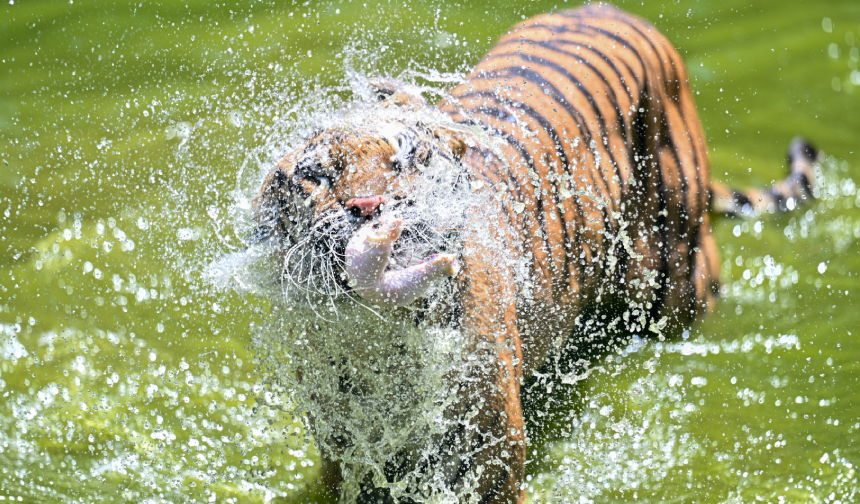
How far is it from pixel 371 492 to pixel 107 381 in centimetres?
132

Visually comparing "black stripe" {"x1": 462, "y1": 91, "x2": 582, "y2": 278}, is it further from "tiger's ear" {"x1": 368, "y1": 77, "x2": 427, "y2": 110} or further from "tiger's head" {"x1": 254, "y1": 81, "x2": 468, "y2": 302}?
"tiger's head" {"x1": 254, "y1": 81, "x2": 468, "y2": 302}

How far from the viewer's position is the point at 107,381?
3.07 metres

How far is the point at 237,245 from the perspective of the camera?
2.86m

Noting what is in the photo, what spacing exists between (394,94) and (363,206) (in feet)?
1.82

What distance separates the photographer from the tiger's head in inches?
67.7

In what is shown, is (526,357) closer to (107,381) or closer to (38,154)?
(107,381)

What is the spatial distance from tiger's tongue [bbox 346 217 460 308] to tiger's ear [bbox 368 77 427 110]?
0.55 meters

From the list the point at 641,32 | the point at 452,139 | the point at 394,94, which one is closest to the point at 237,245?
the point at 394,94

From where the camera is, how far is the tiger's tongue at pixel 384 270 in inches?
61.9

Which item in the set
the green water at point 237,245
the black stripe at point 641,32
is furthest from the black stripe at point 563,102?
the green water at point 237,245

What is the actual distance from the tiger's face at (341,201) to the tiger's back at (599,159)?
0.63 m

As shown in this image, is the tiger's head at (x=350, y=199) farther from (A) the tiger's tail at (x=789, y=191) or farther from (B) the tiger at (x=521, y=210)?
(A) the tiger's tail at (x=789, y=191)

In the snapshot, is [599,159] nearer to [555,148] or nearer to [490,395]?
[555,148]

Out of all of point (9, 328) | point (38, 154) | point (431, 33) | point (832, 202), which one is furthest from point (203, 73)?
point (832, 202)
